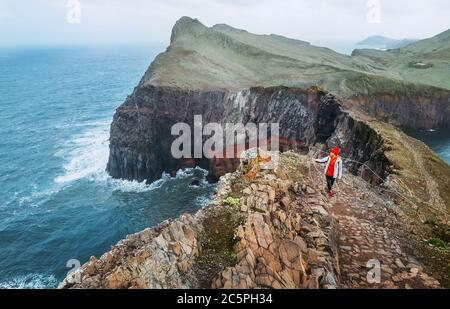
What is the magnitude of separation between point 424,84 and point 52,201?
9416 cm

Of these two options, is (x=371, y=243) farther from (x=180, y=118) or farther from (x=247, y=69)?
(x=247, y=69)

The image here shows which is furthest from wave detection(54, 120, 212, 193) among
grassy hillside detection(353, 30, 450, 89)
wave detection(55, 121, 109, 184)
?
grassy hillside detection(353, 30, 450, 89)

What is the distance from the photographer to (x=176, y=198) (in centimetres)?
6197

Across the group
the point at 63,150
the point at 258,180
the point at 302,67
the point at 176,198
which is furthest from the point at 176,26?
the point at 258,180

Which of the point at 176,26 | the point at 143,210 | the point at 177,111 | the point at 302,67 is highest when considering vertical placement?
the point at 176,26

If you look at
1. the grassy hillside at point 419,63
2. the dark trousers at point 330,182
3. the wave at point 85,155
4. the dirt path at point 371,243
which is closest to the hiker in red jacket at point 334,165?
the dark trousers at point 330,182

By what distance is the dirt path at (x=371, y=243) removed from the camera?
1513 cm

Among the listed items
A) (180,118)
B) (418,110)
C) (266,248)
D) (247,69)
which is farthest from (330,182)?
(418,110)

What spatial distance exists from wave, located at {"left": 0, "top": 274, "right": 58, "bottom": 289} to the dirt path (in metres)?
33.6

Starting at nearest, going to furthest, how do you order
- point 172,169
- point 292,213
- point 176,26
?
point 292,213
point 172,169
point 176,26

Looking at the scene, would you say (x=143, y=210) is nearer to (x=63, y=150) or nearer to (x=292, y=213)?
(x=63, y=150)

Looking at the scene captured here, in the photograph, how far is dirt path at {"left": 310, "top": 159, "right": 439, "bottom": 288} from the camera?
15133 millimetres

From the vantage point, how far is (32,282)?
42.5 metres

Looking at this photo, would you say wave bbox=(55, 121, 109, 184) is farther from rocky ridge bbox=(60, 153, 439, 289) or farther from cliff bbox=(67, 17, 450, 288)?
rocky ridge bbox=(60, 153, 439, 289)
